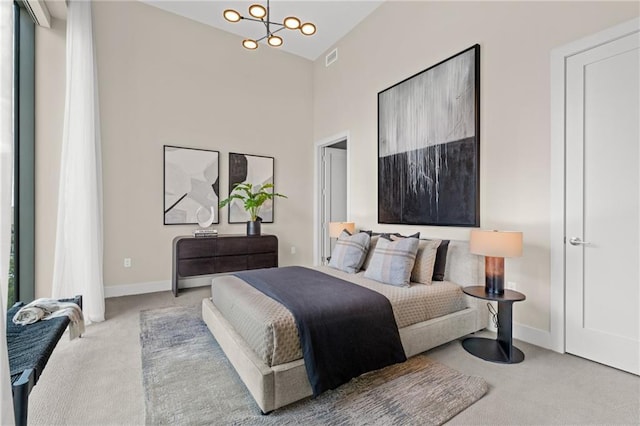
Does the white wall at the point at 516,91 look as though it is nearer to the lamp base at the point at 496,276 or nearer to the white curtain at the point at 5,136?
the lamp base at the point at 496,276

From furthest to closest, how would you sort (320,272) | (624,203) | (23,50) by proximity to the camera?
(23,50) < (320,272) < (624,203)

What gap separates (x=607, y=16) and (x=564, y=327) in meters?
2.34

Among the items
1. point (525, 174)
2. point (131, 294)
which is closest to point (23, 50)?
point (131, 294)

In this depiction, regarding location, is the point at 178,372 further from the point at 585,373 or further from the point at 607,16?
the point at 607,16

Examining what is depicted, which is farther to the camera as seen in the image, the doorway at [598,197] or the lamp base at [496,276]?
the lamp base at [496,276]

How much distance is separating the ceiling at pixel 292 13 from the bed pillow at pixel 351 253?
10.4 ft

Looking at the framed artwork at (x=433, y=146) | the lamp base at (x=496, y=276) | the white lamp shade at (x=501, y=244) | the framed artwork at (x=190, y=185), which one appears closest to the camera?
the white lamp shade at (x=501, y=244)

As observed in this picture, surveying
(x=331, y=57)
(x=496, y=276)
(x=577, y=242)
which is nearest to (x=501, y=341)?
(x=496, y=276)

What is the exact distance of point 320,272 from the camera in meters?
2.93

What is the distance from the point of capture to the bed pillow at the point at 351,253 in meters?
3.07

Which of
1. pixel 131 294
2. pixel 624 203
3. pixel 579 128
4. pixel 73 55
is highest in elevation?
pixel 73 55

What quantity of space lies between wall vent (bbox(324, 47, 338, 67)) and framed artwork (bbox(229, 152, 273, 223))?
6.27 ft

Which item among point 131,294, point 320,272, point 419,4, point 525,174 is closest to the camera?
point 525,174

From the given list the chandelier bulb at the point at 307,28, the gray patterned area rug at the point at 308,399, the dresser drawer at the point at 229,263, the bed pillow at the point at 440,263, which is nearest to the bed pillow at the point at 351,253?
the bed pillow at the point at 440,263
